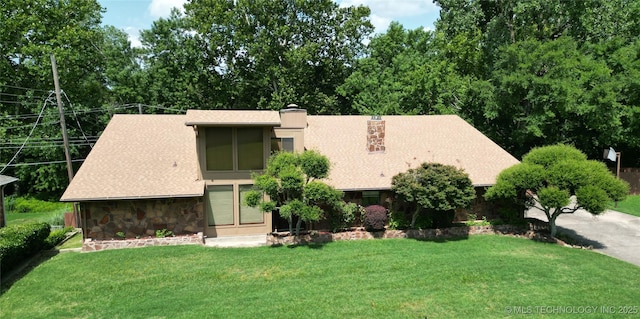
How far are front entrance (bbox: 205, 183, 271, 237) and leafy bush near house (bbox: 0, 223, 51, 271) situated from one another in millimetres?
6251

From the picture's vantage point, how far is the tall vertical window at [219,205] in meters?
17.3

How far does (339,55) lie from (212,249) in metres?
25.2

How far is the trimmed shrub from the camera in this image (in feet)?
56.3

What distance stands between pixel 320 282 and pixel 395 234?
6237 millimetres

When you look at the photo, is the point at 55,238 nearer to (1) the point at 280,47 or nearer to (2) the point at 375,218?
(2) the point at 375,218

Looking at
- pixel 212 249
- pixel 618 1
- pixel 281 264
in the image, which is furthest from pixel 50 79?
pixel 618 1

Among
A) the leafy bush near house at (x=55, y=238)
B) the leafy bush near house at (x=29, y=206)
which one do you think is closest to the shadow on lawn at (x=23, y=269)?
the leafy bush near house at (x=55, y=238)

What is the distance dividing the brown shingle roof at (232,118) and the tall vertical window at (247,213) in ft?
9.73

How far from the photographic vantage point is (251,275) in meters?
13.0

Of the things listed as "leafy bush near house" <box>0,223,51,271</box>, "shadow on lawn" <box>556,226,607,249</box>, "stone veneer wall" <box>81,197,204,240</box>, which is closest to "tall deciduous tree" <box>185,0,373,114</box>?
"stone veneer wall" <box>81,197,204,240</box>

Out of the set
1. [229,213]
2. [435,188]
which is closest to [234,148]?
[229,213]

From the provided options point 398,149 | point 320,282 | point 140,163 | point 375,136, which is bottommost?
point 320,282

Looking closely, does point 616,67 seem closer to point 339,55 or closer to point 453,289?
point 339,55

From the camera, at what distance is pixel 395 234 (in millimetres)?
17578
